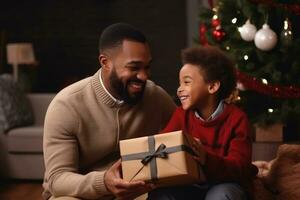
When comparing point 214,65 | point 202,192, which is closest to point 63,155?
point 202,192

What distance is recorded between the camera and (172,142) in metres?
1.79

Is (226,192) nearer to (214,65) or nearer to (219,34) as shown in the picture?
(214,65)

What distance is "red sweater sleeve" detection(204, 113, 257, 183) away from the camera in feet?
6.19

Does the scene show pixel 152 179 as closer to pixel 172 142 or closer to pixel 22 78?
pixel 172 142

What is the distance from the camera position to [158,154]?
1805mm

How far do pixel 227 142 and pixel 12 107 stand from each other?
2746 millimetres

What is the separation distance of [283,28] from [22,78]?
2.51 m

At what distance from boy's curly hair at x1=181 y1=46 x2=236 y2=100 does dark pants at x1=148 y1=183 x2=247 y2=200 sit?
327 mm

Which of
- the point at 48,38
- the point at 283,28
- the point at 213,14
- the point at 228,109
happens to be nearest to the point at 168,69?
the point at 48,38

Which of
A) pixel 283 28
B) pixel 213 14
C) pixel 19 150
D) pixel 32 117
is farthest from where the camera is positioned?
pixel 32 117

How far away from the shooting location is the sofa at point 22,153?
434cm

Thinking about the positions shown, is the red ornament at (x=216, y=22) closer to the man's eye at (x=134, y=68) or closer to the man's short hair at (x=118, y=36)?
the man's short hair at (x=118, y=36)

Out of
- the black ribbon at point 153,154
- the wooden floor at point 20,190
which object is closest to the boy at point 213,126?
the black ribbon at point 153,154

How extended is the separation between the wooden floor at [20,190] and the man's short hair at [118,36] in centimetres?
197
